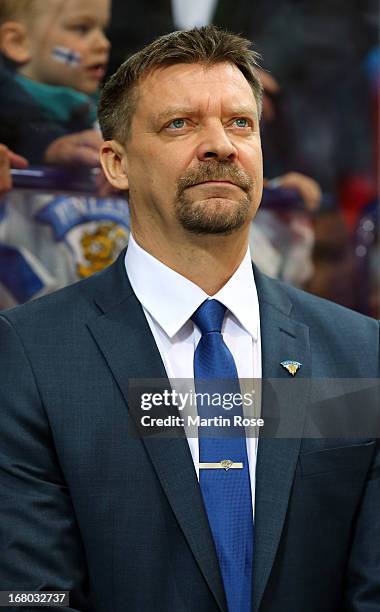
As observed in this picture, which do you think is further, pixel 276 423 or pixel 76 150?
pixel 76 150

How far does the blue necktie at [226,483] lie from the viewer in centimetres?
125

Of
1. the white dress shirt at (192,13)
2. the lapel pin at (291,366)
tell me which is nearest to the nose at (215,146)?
the lapel pin at (291,366)

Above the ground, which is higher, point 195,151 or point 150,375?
point 195,151

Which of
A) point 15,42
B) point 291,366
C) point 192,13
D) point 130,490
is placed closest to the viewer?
point 130,490

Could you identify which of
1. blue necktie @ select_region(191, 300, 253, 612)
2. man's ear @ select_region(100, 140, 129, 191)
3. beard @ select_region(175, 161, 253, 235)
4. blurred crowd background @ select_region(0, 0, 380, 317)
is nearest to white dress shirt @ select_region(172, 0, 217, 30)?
blurred crowd background @ select_region(0, 0, 380, 317)

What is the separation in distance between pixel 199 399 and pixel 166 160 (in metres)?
0.37

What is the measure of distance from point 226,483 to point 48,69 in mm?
818

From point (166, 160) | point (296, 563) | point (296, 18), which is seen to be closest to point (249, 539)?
point (296, 563)

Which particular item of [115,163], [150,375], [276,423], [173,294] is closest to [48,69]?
[115,163]

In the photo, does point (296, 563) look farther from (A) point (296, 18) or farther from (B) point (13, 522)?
(A) point (296, 18)

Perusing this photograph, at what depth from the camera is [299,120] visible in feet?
6.04

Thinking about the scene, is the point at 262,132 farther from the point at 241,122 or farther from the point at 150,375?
the point at 150,375

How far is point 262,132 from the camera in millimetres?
1789

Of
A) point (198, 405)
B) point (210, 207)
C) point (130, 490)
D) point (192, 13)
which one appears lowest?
point (130, 490)
